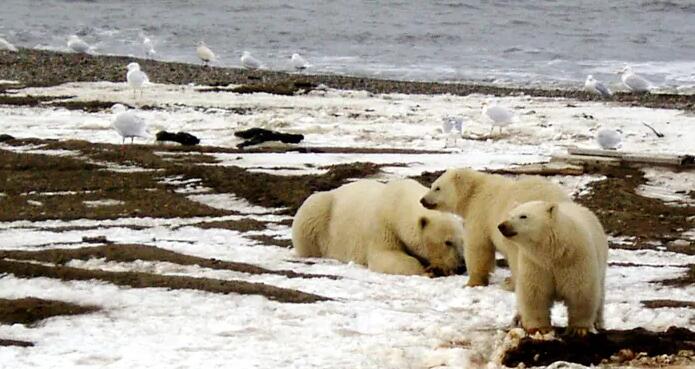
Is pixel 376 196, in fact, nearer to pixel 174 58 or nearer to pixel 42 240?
pixel 42 240

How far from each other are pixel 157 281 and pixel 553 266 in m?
2.77

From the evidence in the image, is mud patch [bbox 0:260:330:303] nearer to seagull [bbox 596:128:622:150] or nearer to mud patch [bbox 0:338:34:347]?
mud patch [bbox 0:338:34:347]

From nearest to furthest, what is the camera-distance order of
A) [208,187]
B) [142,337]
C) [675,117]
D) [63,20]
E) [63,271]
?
[142,337], [63,271], [208,187], [675,117], [63,20]

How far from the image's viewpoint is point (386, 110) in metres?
24.1

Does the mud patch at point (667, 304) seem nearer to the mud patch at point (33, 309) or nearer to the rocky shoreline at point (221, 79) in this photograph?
the mud patch at point (33, 309)

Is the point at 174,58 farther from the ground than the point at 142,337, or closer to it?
closer to it

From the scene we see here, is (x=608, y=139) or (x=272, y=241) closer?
(x=272, y=241)

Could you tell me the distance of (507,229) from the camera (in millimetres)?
6973

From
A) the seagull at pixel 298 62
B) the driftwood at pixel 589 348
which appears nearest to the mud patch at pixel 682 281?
the driftwood at pixel 589 348

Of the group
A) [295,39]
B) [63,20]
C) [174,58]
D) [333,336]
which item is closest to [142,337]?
[333,336]

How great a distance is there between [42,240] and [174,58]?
32722 mm

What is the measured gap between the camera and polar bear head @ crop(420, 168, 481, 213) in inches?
352

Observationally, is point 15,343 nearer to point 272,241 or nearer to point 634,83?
point 272,241

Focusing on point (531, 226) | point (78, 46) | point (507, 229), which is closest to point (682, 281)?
point (531, 226)
